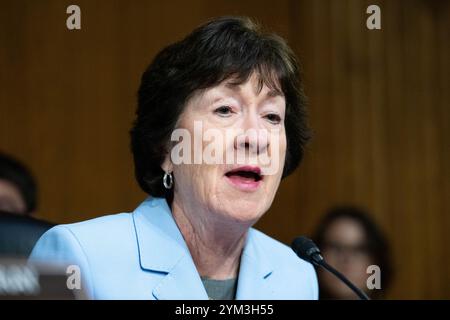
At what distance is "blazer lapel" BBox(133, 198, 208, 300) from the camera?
1393 millimetres

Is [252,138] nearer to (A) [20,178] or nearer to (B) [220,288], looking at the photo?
(B) [220,288]

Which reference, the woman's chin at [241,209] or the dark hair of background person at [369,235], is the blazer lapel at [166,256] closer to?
the woman's chin at [241,209]

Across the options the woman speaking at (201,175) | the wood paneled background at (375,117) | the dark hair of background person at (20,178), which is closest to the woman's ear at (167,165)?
the woman speaking at (201,175)

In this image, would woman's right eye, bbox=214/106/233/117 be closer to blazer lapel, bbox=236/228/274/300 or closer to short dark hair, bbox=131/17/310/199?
short dark hair, bbox=131/17/310/199

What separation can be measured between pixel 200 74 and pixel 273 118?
0.57 feet

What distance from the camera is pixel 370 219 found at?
8.18ft

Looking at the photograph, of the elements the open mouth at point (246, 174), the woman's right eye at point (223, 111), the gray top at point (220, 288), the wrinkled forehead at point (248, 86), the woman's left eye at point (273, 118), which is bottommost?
the gray top at point (220, 288)

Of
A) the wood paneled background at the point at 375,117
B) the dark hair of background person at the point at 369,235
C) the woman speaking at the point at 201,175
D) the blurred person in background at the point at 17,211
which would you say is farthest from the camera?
the wood paneled background at the point at 375,117

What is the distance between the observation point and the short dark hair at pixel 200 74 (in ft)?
4.76

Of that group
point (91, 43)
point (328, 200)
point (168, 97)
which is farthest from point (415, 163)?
point (168, 97)

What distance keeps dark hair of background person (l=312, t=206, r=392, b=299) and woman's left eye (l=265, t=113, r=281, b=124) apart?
882mm

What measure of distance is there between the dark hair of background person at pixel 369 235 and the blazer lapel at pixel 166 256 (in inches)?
36.2

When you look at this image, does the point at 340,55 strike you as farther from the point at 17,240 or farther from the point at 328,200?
the point at 17,240

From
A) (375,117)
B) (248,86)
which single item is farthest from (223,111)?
(375,117)
